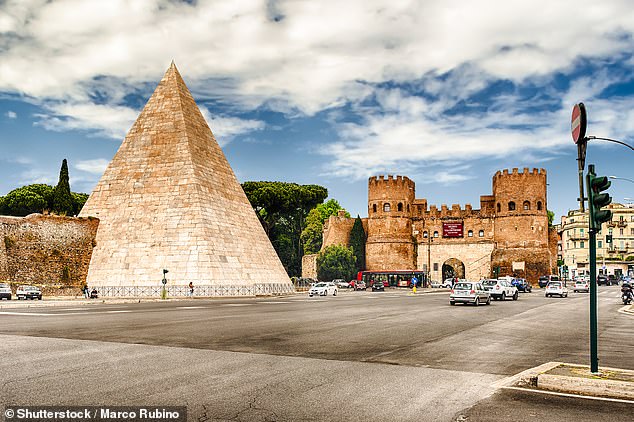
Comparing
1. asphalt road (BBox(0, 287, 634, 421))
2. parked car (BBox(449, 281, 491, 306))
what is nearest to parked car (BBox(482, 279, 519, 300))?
parked car (BBox(449, 281, 491, 306))

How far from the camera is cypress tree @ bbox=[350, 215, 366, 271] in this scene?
81.1 meters

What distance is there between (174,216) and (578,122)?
1325 inches

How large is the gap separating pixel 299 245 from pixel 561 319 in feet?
219

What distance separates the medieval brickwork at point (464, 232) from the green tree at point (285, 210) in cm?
538

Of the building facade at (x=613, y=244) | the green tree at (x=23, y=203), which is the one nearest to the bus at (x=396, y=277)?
the building facade at (x=613, y=244)

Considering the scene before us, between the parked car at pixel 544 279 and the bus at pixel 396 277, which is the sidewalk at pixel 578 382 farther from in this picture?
the parked car at pixel 544 279

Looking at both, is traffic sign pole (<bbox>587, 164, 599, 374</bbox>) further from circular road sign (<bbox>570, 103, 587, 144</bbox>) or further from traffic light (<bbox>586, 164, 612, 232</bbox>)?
circular road sign (<bbox>570, 103, 587, 144</bbox>)

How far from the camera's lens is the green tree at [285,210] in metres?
72.6

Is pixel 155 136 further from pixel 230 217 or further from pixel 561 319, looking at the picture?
pixel 561 319

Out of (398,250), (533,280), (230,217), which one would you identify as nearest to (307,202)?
(398,250)

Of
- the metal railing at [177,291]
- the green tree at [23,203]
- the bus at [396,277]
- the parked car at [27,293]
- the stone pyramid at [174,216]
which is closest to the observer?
the parked car at [27,293]

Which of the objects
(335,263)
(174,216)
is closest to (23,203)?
(174,216)

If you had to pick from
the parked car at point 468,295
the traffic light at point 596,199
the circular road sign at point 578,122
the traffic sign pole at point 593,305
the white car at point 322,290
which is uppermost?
the circular road sign at point 578,122

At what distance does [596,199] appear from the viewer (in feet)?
27.0
